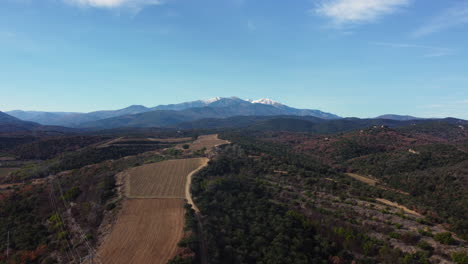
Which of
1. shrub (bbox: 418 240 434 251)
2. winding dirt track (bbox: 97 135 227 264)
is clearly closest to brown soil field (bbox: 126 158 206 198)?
winding dirt track (bbox: 97 135 227 264)

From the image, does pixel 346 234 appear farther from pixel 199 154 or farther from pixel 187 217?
pixel 199 154

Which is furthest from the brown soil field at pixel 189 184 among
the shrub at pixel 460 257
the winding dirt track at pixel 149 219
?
the shrub at pixel 460 257

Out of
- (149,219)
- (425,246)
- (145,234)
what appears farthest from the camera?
(149,219)

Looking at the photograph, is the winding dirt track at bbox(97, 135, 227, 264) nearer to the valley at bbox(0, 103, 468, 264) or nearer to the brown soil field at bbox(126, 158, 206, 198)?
the brown soil field at bbox(126, 158, 206, 198)

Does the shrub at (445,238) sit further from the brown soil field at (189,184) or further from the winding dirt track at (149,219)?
the brown soil field at (189,184)

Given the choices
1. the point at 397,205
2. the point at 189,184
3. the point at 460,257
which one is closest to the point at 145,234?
the point at 189,184

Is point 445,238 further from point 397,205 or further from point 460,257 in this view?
point 397,205
